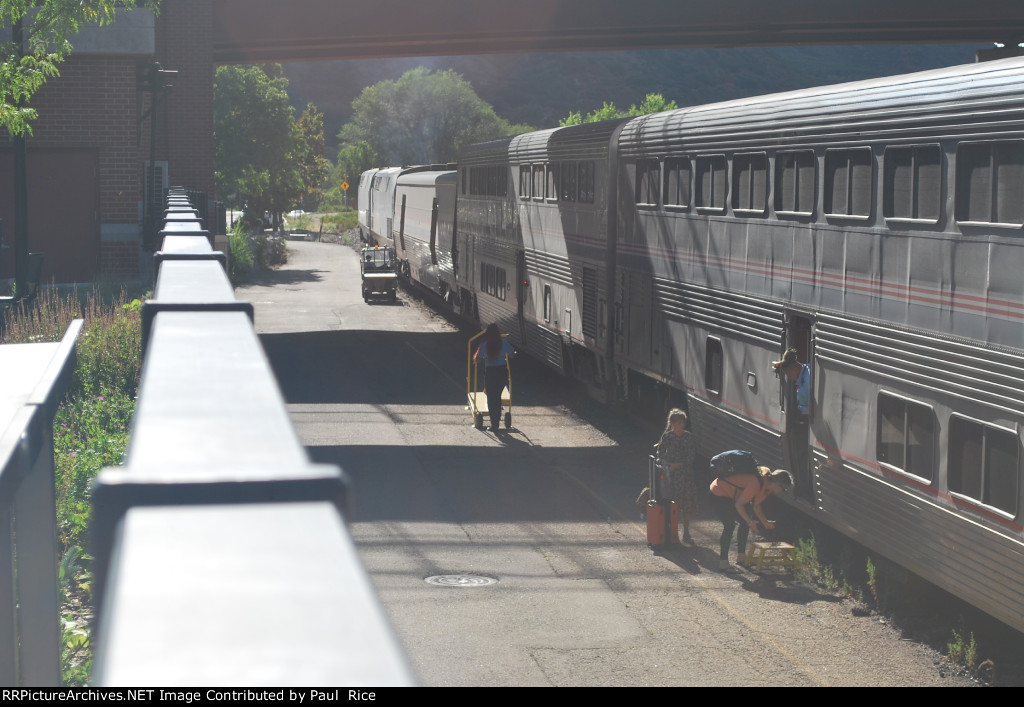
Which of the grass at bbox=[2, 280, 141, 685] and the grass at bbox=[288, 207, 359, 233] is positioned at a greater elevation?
the grass at bbox=[288, 207, 359, 233]

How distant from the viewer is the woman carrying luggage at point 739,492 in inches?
473

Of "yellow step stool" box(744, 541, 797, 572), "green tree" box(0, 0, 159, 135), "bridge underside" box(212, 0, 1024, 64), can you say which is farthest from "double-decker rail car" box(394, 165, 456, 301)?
"yellow step stool" box(744, 541, 797, 572)

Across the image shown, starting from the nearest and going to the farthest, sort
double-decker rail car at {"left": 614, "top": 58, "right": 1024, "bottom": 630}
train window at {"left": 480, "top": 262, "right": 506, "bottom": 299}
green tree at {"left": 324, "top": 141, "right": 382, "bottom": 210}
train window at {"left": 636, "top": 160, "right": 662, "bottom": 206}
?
double-decker rail car at {"left": 614, "top": 58, "right": 1024, "bottom": 630}
train window at {"left": 636, "top": 160, "right": 662, "bottom": 206}
train window at {"left": 480, "top": 262, "right": 506, "bottom": 299}
green tree at {"left": 324, "top": 141, "right": 382, "bottom": 210}

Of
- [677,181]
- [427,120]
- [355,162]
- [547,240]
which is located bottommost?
[547,240]

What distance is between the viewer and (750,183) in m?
12.8

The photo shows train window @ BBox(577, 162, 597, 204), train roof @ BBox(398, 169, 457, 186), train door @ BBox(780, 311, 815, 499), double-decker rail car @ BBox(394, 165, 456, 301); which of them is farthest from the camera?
train roof @ BBox(398, 169, 457, 186)

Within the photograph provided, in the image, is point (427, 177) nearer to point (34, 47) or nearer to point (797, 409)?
point (34, 47)

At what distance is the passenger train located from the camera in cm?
855

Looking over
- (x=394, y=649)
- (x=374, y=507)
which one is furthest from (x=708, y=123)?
(x=394, y=649)

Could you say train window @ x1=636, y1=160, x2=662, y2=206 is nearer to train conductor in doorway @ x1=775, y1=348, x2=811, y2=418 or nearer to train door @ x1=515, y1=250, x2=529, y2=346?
train conductor in doorway @ x1=775, y1=348, x2=811, y2=418

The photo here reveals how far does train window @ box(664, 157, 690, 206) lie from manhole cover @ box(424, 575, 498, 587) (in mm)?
5598

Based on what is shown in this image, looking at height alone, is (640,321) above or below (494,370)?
above

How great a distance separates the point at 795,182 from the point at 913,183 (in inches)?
88.3

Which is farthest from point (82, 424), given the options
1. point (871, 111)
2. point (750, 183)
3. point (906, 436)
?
point (871, 111)
